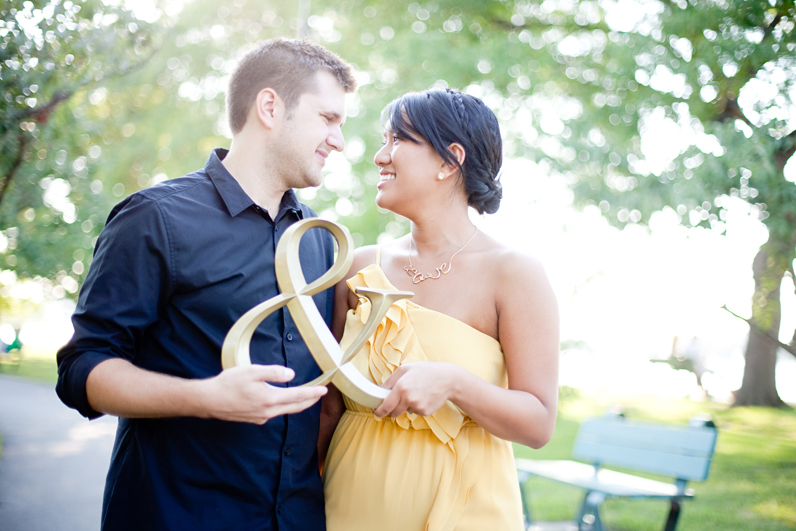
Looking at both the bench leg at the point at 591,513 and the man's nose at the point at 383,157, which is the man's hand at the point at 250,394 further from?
the bench leg at the point at 591,513

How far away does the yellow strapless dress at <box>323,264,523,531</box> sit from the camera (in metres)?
2.20

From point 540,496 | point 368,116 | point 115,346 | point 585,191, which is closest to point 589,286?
point 585,191

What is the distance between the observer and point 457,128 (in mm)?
2486

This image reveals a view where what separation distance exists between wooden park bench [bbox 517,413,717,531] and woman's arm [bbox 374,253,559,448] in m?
2.70

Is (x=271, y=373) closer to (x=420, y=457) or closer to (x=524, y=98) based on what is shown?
(x=420, y=457)

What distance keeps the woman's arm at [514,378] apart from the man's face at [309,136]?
789 millimetres

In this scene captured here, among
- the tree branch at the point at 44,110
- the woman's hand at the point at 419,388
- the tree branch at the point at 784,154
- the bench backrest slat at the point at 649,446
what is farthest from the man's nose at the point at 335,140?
the tree branch at the point at 784,154

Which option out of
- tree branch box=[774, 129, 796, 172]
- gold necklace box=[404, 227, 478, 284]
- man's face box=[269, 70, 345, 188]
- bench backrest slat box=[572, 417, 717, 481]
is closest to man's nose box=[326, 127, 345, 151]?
man's face box=[269, 70, 345, 188]

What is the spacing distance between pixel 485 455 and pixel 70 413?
8.30m

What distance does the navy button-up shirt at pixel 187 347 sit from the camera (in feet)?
6.22

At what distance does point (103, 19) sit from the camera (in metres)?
4.86

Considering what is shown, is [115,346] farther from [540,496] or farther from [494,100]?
[494,100]

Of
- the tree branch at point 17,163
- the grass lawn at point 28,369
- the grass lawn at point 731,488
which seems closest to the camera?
the tree branch at point 17,163

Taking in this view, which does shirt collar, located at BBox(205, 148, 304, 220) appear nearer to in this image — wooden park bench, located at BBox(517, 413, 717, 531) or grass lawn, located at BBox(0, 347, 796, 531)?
wooden park bench, located at BBox(517, 413, 717, 531)
